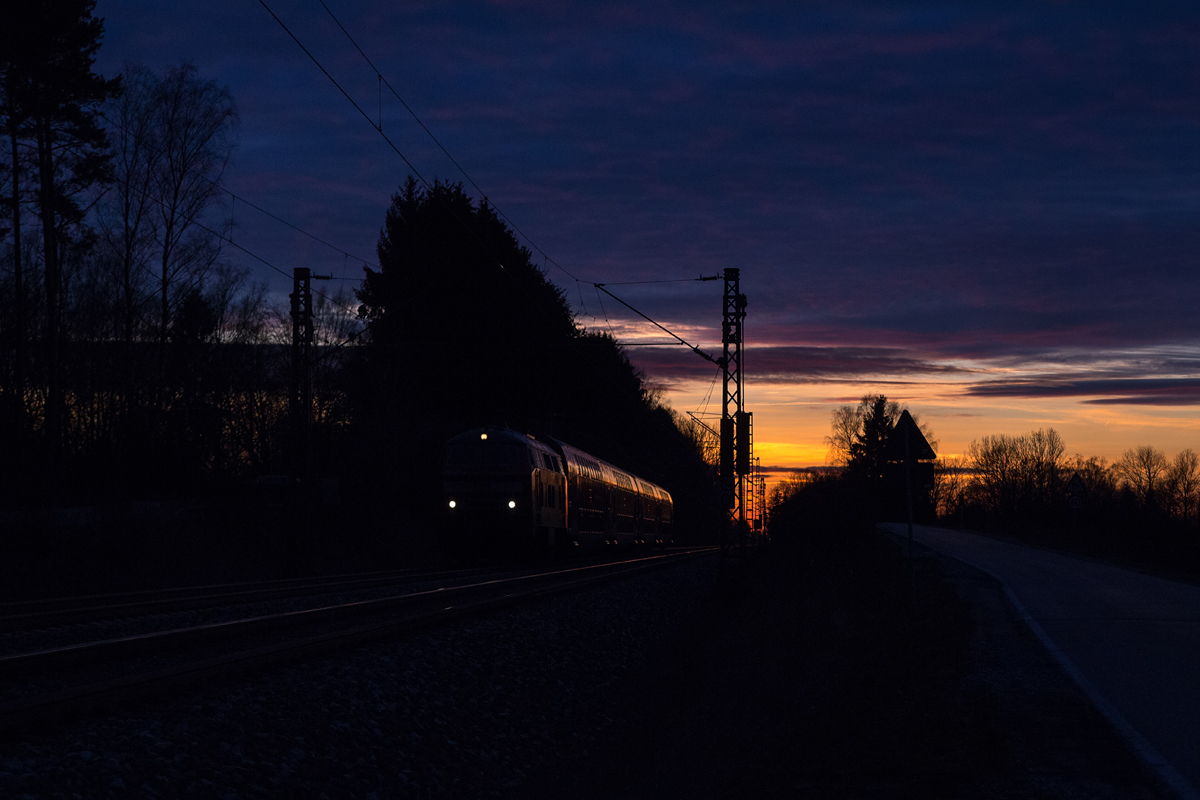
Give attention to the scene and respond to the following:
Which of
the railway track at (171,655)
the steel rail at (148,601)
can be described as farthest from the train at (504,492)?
the railway track at (171,655)

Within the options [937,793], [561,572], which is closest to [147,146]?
[561,572]

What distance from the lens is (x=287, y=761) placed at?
7238mm

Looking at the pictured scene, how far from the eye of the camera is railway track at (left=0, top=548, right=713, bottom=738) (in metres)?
7.25

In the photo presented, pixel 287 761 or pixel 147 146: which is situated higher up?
pixel 147 146

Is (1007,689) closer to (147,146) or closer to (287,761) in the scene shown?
(287,761)

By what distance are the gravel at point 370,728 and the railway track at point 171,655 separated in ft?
0.76

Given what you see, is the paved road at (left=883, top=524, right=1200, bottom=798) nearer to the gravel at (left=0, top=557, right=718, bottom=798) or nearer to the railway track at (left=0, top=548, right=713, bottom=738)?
the gravel at (left=0, top=557, right=718, bottom=798)

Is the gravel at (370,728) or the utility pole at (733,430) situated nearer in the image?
the gravel at (370,728)

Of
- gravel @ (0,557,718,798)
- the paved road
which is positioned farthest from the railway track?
the paved road

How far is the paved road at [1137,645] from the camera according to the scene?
25.0 feet

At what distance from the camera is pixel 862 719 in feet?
28.8

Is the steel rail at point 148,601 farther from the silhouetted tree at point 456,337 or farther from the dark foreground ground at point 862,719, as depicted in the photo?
the silhouetted tree at point 456,337

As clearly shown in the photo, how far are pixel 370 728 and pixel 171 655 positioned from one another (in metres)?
2.90

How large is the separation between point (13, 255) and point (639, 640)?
25178 millimetres
